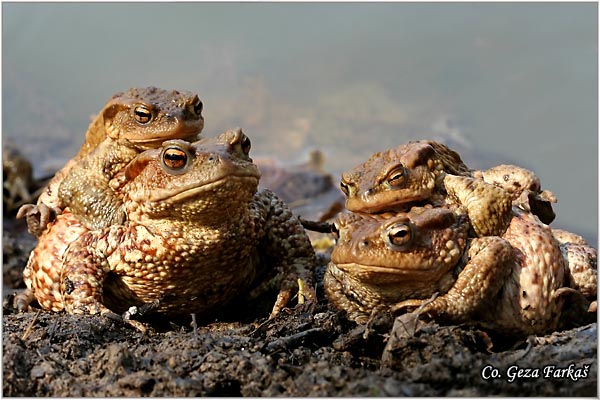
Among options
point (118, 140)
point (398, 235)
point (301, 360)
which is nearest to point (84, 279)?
point (118, 140)

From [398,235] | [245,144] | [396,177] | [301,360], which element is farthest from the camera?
[245,144]

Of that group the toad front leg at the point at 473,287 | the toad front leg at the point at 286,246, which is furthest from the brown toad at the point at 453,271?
the toad front leg at the point at 286,246

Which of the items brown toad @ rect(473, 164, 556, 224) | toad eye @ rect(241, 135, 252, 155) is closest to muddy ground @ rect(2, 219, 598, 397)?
brown toad @ rect(473, 164, 556, 224)

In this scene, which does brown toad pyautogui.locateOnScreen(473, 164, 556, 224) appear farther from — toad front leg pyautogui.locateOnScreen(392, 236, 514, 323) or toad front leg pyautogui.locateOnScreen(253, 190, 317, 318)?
toad front leg pyautogui.locateOnScreen(253, 190, 317, 318)

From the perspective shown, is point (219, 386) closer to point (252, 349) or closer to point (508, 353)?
point (252, 349)

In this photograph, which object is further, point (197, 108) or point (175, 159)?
point (197, 108)

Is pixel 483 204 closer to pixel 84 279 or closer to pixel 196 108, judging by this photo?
pixel 196 108
